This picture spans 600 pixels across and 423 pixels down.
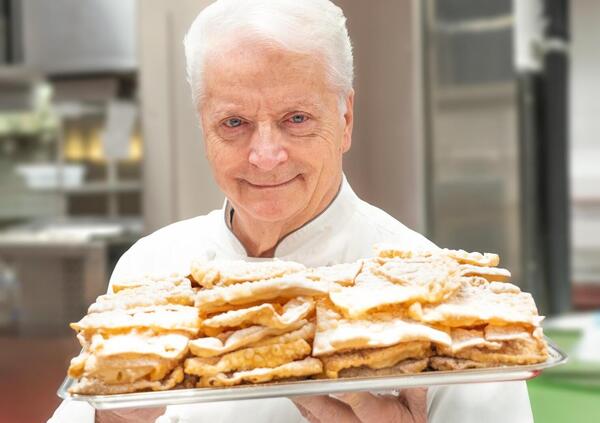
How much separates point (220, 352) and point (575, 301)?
13.9 feet

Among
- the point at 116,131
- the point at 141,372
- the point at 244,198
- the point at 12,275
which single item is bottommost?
the point at 12,275

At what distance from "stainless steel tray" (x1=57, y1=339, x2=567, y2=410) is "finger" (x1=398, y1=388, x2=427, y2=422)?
9.2 inches

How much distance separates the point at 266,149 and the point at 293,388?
466 mm

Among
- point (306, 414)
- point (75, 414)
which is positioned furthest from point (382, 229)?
point (75, 414)

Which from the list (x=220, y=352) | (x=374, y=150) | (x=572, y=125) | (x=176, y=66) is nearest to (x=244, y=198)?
(x=220, y=352)

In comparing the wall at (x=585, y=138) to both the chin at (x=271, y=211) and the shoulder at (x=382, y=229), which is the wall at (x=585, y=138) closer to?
Answer: the shoulder at (x=382, y=229)

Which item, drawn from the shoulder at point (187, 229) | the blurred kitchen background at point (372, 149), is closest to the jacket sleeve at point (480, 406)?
the shoulder at point (187, 229)

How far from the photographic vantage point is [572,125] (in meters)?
5.13

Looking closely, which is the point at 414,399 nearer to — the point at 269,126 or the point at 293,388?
the point at 293,388

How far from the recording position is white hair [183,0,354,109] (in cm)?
128

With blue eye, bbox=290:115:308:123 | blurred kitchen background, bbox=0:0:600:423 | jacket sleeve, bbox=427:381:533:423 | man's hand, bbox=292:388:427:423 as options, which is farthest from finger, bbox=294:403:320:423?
blurred kitchen background, bbox=0:0:600:423

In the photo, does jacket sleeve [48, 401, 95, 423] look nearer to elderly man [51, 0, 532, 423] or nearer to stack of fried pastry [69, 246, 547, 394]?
elderly man [51, 0, 532, 423]

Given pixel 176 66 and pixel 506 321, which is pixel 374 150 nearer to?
pixel 176 66

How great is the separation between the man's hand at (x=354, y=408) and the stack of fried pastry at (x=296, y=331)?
2.7 inches
